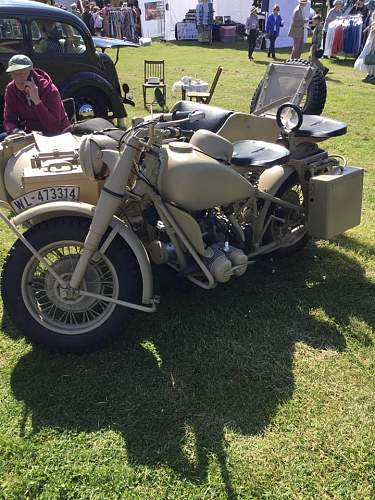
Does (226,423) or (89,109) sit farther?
(89,109)

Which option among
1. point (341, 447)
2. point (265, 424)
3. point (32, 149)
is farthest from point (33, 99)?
point (341, 447)

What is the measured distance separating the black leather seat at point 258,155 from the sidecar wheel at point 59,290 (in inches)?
38.7

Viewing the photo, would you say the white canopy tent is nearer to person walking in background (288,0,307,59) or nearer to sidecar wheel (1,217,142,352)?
person walking in background (288,0,307,59)

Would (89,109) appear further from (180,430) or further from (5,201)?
(180,430)

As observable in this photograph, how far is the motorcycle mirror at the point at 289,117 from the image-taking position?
346 cm

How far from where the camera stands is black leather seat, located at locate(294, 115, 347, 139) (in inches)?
142

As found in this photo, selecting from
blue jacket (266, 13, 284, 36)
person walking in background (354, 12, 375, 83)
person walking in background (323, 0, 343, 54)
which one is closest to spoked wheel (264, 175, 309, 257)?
person walking in background (354, 12, 375, 83)

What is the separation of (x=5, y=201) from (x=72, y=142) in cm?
57

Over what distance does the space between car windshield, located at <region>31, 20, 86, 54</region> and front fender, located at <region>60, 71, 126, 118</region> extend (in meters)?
0.43

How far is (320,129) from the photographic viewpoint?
3689 mm

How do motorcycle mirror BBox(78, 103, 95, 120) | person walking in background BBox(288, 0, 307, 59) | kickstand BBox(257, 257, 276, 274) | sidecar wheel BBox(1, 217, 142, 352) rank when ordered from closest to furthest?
sidecar wheel BBox(1, 217, 142, 352), kickstand BBox(257, 257, 276, 274), motorcycle mirror BBox(78, 103, 95, 120), person walking in background BBox(288, 0, 307, 59)

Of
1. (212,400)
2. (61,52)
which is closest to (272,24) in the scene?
(61,52)

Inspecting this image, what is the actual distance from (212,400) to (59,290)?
3.34ft

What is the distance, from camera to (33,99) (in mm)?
4453
